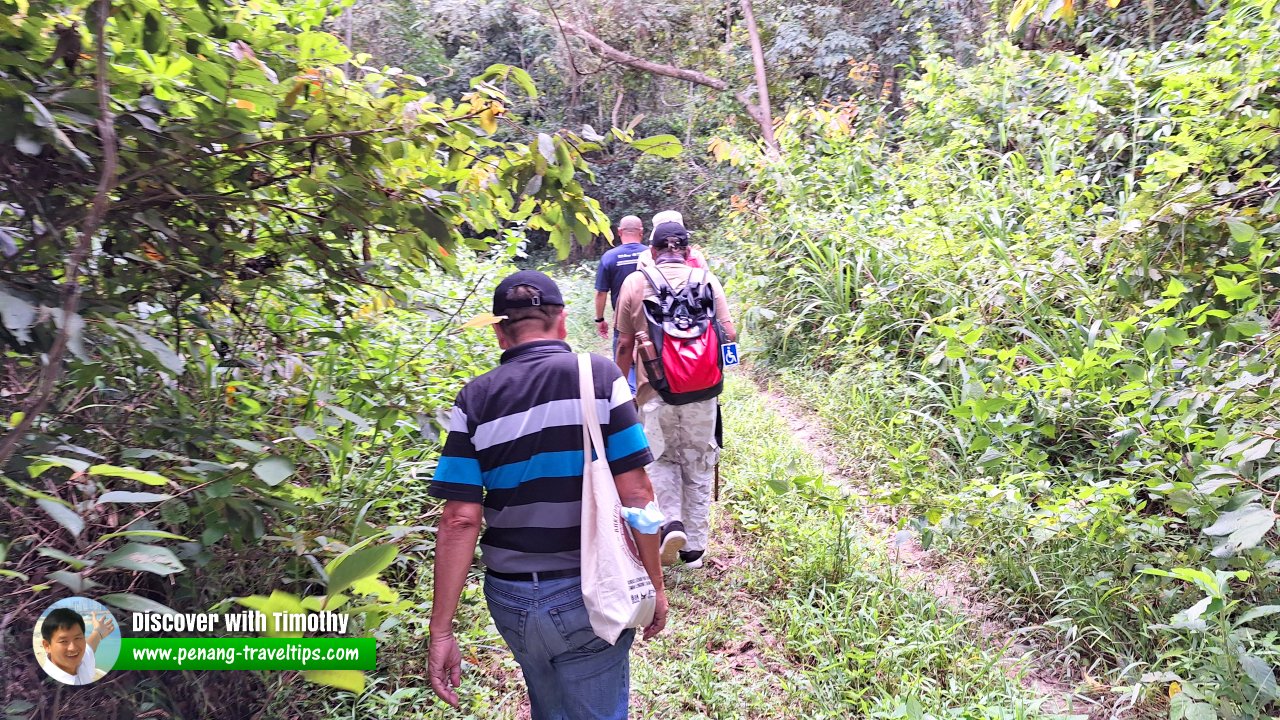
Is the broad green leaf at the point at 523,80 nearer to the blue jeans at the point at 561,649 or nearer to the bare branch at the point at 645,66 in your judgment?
the blue jeans at the point at 561,649

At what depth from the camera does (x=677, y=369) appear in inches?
153

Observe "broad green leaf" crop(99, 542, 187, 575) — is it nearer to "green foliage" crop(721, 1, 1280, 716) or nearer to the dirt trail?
the dirt trail

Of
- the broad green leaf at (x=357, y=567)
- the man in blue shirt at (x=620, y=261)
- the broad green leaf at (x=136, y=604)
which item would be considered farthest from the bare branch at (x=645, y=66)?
the broad green leaf at (x=357, y=567)

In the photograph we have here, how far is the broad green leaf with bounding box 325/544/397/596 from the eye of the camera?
131 centimetres

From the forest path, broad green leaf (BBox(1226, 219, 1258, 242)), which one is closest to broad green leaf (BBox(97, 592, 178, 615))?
the forest path

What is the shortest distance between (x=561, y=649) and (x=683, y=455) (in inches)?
82.8

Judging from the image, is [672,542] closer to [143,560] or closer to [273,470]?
[273,470]

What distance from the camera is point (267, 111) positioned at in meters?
2.27

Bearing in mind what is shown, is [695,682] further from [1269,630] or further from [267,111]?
[267,111]

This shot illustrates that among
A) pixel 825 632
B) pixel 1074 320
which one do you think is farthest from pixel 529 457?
pixel 1074 320

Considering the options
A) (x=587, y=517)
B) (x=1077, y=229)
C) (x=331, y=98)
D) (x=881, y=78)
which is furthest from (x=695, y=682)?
(x=881, y=78)

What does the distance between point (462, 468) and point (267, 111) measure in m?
1.22

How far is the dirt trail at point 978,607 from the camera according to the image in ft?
10.0

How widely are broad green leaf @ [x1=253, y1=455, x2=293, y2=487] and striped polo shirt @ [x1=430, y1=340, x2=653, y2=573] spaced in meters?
0.38
